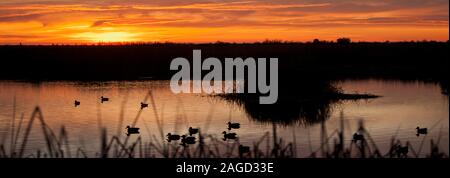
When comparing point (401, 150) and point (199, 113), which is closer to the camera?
point (401, 150)

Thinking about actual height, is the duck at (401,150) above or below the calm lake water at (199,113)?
above

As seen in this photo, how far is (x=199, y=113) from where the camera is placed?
3005cm

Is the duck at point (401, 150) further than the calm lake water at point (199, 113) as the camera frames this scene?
No

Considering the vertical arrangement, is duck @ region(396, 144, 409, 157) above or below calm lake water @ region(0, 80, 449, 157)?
above

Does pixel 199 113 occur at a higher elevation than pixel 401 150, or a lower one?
lower

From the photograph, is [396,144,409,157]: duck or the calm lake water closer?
[396,144,409,157]: duck

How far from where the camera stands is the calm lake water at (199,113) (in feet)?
70.0

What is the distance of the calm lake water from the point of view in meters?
21.3
